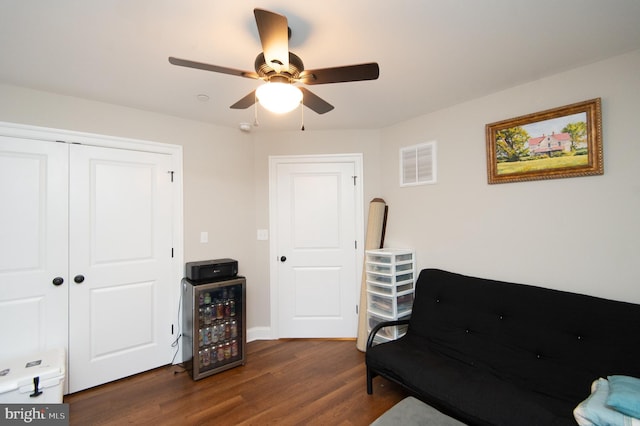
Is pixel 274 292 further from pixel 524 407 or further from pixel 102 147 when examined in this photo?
pixel 524 407

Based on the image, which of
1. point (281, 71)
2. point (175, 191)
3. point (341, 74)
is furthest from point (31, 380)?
point (341, 74)

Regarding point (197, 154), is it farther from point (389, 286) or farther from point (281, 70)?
point (389, 286)

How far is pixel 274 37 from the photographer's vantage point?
3.93 ft

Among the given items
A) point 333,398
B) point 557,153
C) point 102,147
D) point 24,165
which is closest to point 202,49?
point 102,147

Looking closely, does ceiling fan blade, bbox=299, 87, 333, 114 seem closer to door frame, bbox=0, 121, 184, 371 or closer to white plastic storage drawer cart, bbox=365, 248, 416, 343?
white plastic storage drawer cart, bbox=365, 248, 416, 343

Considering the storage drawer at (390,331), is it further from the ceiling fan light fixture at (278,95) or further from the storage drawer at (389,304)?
the ceiling fan light fixture at (278,95)

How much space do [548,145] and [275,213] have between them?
250cm

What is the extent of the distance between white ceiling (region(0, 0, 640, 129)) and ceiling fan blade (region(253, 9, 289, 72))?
0.22 m

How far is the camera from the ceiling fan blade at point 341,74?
1.34 meters

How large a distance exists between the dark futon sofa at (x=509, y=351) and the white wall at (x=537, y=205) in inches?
7.3

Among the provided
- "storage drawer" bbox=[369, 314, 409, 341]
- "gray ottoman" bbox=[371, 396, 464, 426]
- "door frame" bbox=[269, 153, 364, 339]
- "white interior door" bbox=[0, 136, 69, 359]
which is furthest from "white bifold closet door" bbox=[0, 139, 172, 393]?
"gray ottoman" bbox=[371, 396, 464, 426]

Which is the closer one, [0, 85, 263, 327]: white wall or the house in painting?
the house in painting

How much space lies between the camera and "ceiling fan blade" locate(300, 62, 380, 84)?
1345 millimetres

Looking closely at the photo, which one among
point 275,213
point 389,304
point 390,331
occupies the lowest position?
point 390,331
